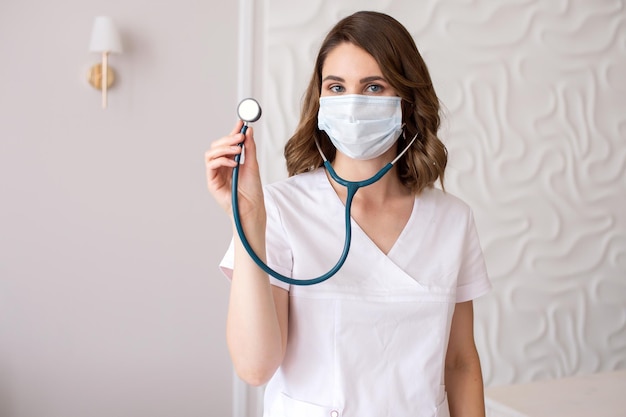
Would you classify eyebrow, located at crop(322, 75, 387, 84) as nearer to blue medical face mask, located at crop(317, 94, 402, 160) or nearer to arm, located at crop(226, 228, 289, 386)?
blue medical face mask, located at crop(317, 94, 402, 160)

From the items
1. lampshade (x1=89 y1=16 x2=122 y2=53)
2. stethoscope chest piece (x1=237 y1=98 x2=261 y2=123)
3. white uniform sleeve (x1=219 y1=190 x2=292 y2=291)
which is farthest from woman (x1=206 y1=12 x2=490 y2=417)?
lampshade (x1=89 y1=16 x2=122 y2=53)

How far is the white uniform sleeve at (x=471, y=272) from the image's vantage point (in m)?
1.48

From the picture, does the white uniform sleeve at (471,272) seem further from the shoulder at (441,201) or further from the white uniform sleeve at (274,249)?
A: the white uniform sleeve at (274,249)

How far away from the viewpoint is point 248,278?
1.16 metres

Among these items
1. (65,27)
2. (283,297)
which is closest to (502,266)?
(65,27)

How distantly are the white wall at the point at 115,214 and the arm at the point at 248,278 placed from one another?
5.45 feet

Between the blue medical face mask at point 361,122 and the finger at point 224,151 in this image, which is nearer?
the finger at point 224,151

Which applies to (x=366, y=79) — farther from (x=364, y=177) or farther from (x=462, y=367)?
(x=462, y=367)

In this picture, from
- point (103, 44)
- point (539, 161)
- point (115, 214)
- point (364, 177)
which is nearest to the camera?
point (364, 177)

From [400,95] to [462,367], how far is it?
0.55 metres

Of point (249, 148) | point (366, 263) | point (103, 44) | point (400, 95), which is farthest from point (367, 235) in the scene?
point (103, 44)

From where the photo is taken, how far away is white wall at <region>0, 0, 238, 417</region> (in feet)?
8.67

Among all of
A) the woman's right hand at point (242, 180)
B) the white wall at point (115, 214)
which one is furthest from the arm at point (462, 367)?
the white wall at point (115, 214)

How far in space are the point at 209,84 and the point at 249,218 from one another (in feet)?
5.96
